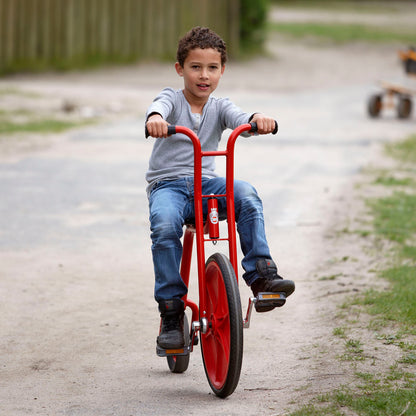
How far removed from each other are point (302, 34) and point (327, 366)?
95.9 feet

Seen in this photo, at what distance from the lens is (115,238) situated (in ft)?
23.7

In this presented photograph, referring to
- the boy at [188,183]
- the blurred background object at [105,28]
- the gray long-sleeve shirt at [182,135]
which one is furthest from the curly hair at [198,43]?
the blurred background object at [105,28]

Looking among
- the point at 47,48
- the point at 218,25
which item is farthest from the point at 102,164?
the point at 218,25

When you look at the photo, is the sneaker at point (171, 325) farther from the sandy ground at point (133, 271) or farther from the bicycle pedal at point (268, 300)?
the bicycle pedal at point (268, 300)

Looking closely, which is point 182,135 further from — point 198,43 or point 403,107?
point 403,107

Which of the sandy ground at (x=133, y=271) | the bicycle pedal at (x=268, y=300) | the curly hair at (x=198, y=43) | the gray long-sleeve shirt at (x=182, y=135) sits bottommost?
the sandy ground at (x=133, y=271)

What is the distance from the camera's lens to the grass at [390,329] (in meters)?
3.65

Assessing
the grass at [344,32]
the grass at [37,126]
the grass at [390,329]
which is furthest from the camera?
the grass at [344,32]

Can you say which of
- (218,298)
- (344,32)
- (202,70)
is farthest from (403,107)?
A: (344,32)

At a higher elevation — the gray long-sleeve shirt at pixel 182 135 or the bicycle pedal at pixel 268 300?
the gray long-sleeve shirt at pixel 182 135

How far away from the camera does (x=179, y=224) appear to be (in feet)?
13.2

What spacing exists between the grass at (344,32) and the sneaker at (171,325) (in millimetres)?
27471

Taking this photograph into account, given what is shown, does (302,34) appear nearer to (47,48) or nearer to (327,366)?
(47,48)

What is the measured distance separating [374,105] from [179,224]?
482 inches
